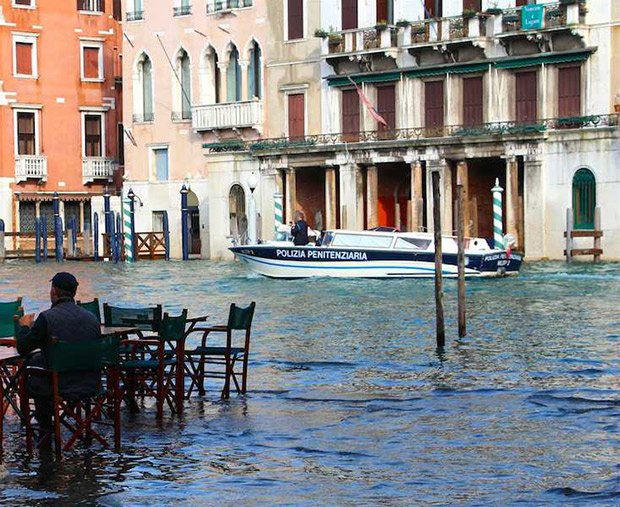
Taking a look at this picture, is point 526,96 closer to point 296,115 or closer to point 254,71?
point 296,115

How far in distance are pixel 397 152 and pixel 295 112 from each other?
19.0 feet

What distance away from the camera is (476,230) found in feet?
163

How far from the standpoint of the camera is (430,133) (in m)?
50.2

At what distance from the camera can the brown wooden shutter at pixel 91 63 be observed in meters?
65.3

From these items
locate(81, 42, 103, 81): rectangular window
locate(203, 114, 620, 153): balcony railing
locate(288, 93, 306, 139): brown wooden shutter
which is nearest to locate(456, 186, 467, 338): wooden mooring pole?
locate(203, 114, 620, 153): balcony railing

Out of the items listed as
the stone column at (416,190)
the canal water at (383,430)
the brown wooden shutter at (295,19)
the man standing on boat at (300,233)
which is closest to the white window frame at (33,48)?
the brown wooden shutter at (295,19)

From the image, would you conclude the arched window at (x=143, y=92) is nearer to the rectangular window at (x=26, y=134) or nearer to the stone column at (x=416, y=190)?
the rectangular window at (x=26, y=134)

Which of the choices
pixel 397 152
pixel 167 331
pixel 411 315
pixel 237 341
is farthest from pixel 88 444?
pixel 397 152

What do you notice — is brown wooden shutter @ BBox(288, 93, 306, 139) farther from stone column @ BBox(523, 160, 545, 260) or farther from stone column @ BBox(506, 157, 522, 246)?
stone column @ BBox(523, 160, 545, 260)

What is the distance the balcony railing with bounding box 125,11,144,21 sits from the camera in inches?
2386

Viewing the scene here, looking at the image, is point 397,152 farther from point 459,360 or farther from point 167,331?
point 167,331

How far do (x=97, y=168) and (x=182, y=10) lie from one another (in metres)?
8.79

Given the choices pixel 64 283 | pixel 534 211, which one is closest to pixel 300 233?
pixel 534 211

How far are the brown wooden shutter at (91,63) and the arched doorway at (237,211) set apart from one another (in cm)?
1196
